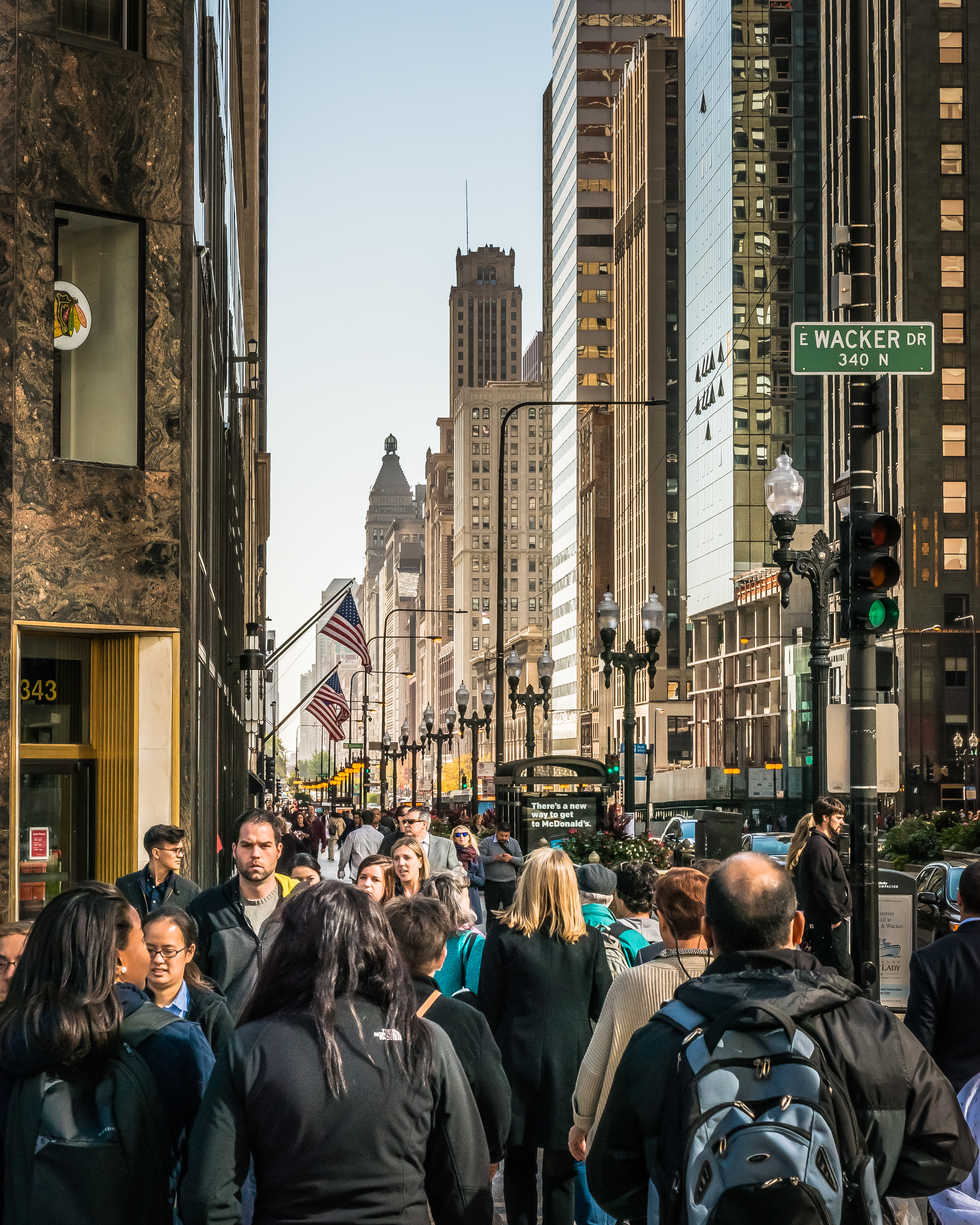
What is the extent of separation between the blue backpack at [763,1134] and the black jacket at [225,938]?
3.90m

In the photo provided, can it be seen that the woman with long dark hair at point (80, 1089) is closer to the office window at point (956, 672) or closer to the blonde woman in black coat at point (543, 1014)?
the blonde woman in black coat at point (543, 1014)

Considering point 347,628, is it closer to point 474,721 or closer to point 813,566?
point 813,566

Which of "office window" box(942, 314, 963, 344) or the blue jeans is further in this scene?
"office window" box(942, 314, 963, 344)

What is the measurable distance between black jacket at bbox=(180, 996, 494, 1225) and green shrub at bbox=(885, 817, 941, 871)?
86.1 ft

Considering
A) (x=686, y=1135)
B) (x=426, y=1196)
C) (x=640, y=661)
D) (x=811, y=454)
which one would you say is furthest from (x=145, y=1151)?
(x=811, y=454)


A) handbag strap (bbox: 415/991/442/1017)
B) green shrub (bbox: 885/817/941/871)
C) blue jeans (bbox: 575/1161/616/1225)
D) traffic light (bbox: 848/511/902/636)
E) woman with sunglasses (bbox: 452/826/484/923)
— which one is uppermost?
traffic light (bbox: 848/511/902/636)

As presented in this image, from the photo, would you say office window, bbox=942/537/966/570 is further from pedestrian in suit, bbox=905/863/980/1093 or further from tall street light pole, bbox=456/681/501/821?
pedestrian in suit, bbox=905/863/980/1093

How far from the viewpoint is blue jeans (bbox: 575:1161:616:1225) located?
7.45 metres

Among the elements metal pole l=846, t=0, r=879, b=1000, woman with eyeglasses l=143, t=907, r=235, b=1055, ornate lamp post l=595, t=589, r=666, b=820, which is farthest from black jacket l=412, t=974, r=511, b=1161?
ornate lamp post l=595, t=589, r=666, b=820

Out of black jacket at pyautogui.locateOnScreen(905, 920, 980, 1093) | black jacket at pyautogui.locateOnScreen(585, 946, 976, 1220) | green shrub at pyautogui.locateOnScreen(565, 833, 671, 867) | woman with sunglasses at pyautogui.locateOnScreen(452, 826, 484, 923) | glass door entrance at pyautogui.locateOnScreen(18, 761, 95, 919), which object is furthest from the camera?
green shrub at pyautogui.locateOnScreen(565, 833, 671, 867)

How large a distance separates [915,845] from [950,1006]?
82.7 ft

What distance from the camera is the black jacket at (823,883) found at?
1271 centimetres

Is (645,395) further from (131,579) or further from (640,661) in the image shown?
(131,579)

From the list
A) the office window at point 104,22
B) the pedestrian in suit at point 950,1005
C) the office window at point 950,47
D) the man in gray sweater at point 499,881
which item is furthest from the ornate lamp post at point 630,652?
the office window at point 950,47
